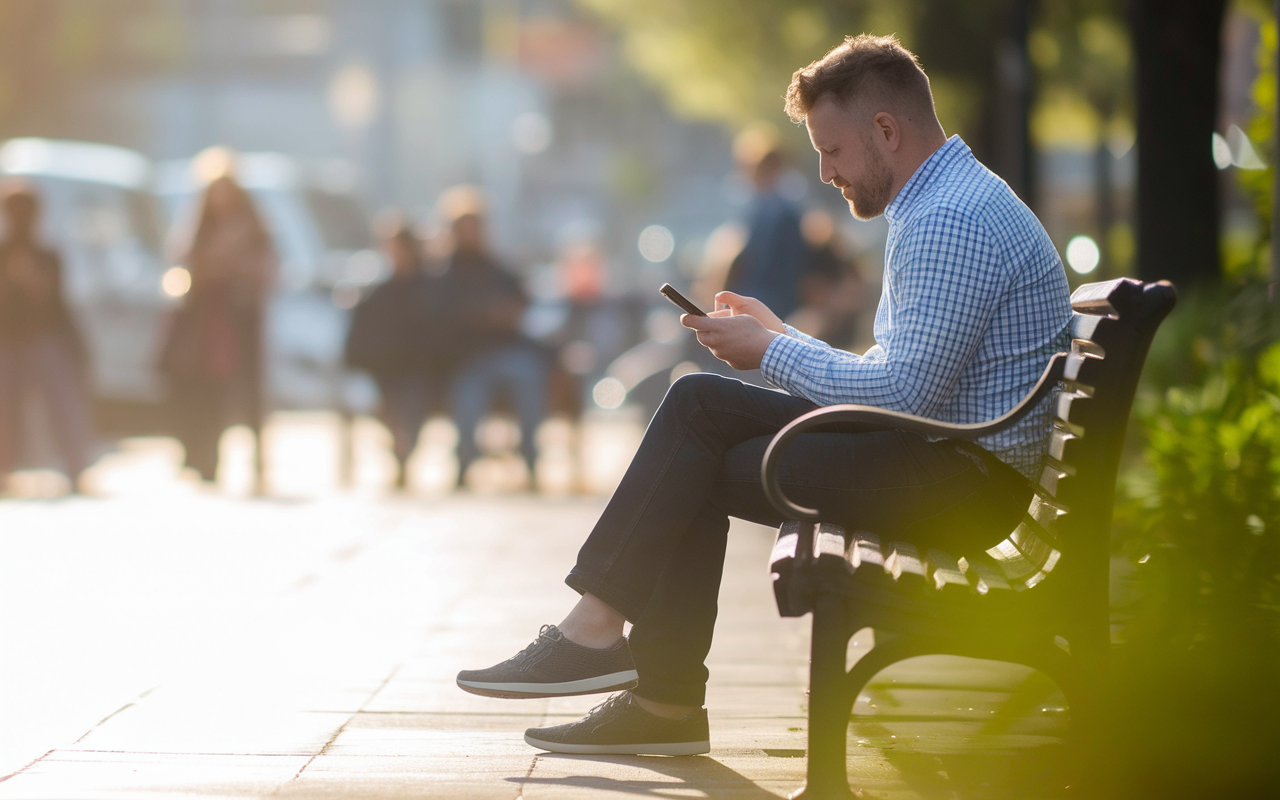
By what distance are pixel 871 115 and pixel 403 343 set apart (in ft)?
23.6

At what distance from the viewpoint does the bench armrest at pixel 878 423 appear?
3.17 m

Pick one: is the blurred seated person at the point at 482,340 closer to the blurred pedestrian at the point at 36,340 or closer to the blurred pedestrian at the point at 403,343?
the blurred pedestrian at the point at 403,343

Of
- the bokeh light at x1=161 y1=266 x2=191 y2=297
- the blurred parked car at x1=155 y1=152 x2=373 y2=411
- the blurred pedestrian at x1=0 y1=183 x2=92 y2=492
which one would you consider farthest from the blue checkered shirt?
the blurred parked car at x1=155 y1=152 x2=373 y2=411

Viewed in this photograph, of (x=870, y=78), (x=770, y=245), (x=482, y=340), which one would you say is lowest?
(x=482, y=340)

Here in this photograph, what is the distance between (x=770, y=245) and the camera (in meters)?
9.23

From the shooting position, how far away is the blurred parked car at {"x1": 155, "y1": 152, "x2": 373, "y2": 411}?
14.7 metres

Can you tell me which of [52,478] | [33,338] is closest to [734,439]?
[33,338]

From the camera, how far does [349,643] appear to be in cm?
498

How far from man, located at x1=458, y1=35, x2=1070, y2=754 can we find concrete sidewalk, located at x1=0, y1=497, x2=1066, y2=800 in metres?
0.22

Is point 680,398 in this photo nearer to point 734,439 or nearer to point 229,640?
point 734,439

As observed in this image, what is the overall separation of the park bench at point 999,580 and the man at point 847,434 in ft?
0.46

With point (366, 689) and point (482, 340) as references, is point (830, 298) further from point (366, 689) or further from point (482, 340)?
point (366, 689)

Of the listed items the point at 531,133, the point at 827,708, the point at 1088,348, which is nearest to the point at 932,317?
the point at 1088,348

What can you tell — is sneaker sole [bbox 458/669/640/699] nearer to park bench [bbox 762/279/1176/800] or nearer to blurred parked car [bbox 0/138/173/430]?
park bench [bbox 762/279/1176/800]
